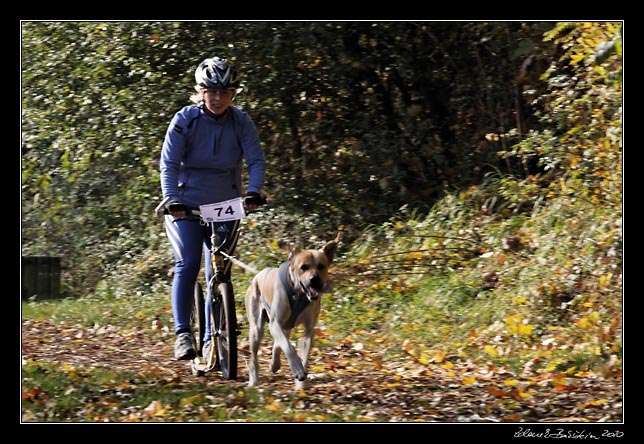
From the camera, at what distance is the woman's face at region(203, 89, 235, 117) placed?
7.32 meters

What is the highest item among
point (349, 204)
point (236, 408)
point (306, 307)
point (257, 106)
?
point (257, 106)

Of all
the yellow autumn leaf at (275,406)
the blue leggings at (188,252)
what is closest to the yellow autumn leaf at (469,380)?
the yellow autumn leaf at (275,406)

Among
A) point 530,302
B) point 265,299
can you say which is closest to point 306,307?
point 265,299

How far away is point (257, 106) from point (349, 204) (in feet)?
5.50

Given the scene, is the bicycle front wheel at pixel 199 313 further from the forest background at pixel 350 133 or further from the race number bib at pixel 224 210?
the forest background at pixel 350 133

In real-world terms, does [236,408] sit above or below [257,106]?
below

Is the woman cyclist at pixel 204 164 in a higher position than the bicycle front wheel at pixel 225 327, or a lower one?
higher

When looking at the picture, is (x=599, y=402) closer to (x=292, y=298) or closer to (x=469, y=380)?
(x=469, y=380)

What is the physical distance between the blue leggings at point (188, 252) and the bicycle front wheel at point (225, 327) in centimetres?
12

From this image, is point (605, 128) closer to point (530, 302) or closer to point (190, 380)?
point (530, 302)

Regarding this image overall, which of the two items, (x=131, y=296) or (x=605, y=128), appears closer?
(x=605, y=128)

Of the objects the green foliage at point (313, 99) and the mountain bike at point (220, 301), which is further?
the green foliage at point (313, 99)

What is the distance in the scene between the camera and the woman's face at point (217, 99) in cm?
732

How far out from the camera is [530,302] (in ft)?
30.6
